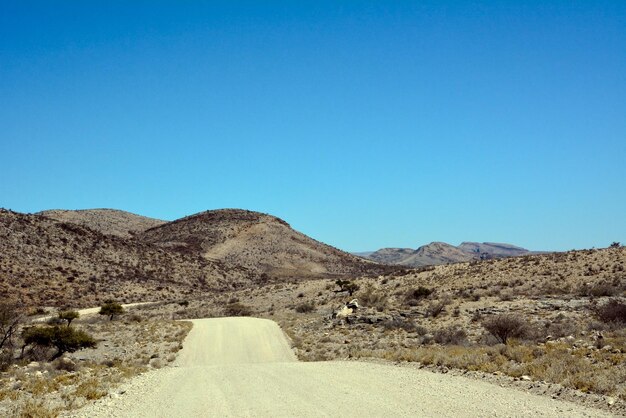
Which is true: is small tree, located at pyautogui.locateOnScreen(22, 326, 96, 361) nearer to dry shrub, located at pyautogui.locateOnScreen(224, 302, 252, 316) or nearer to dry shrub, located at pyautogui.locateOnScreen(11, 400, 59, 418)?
dry shrub, located at pyautogui.locateOnScreen(11, 400, 59, 418)

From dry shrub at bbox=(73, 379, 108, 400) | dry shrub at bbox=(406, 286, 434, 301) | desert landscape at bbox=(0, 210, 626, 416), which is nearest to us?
dry shrub at bbox=(73, 379, 108, 400)

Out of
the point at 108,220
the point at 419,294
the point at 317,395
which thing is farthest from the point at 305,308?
the point at 108,220

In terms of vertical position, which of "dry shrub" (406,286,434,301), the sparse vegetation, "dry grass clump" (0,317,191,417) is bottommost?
"dry grass clump" (0,317,191,417)

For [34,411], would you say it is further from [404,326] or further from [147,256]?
[147,256]

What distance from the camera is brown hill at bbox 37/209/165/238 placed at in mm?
141000

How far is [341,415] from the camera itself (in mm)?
11719

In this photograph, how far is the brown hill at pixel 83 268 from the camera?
63156mm

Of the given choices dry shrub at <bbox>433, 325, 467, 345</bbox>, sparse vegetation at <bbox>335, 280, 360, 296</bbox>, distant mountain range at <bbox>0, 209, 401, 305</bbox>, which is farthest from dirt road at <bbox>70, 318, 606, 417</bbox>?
distant mountain range at <bbox>0, 209, 401, 305</bbox>

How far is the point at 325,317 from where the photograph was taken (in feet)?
128

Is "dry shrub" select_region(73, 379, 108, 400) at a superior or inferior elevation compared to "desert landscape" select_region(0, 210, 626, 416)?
inferior

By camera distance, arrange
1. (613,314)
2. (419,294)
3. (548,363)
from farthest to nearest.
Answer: (419,294), (613,314), (548,363)

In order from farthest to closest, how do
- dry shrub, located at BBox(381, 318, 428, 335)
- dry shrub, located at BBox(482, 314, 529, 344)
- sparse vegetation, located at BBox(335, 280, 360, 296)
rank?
sparse vegetation, located at BBox(335, 280, 360, 296)
dry shrub, located at BBox(381, 318, 428, 335)
dry shrub, located at BBox(482, 314, 529, 344)

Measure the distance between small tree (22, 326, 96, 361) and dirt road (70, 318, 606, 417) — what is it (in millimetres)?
9241

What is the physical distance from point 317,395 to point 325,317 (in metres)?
25.2
